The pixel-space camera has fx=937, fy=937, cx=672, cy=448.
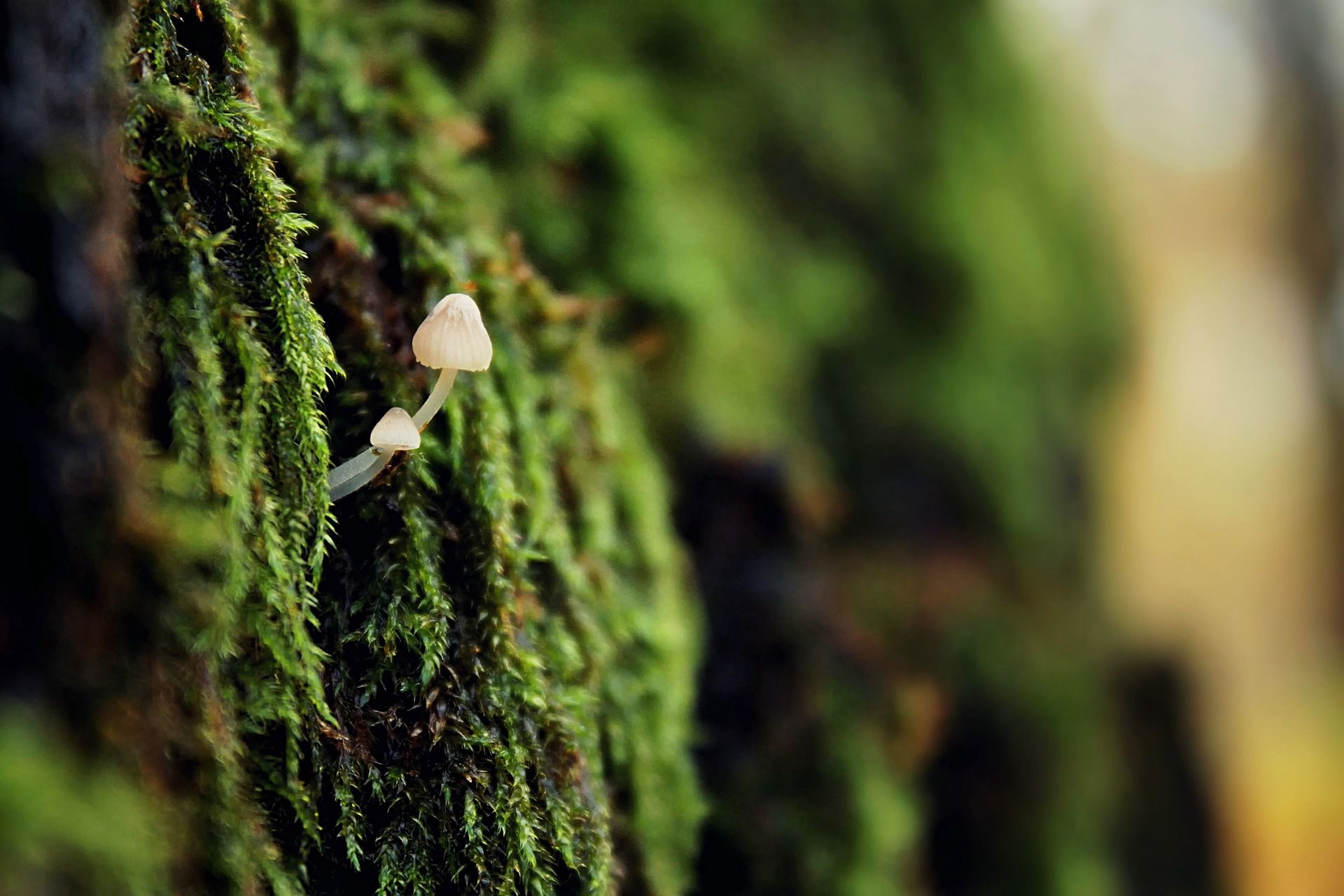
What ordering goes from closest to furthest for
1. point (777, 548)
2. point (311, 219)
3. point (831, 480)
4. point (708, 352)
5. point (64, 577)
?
Result: point (64, 577) → point (311, 219) → point (777, 548) → point (708, 352) → point (831, 480)

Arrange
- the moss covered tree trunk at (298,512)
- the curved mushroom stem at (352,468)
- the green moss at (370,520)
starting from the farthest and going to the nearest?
the curved mushroom stem at (352,468), the green moss at (370,520), the moss covered tree trunk at (298,512)

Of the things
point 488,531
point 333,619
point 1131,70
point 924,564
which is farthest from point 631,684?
point 1131,70

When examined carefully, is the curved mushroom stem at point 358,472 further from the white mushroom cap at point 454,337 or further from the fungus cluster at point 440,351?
the white mushroom cap at point 454,337

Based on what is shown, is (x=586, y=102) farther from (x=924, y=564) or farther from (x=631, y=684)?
(x=924, y=564)

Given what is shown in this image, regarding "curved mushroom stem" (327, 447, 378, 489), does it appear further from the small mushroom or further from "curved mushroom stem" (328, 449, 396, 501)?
the small mushroom

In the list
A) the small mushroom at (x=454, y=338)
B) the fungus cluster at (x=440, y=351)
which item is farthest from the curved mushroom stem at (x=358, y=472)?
the small mushroom at (x=454, y=338)

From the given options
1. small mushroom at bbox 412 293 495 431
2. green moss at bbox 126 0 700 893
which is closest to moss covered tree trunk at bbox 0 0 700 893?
green moss at bbox 126 0 700 893
